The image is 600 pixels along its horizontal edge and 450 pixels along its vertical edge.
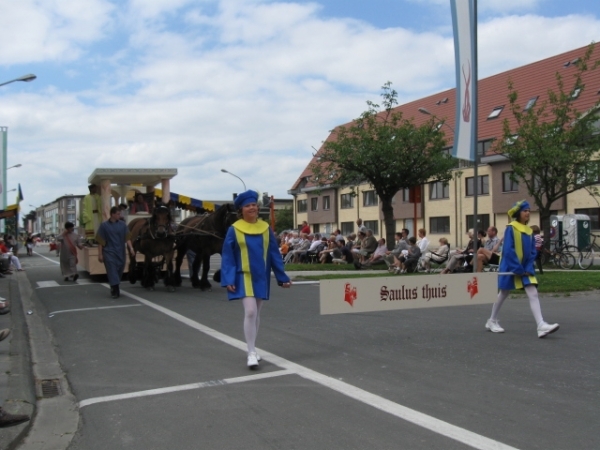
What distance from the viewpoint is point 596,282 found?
49.9ft

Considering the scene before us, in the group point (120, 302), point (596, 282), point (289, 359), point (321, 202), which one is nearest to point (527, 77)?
point (321, 202)

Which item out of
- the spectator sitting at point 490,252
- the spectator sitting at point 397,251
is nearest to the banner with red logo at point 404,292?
the spectator sitting at point 490,252

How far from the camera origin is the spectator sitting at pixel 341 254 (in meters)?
24.2

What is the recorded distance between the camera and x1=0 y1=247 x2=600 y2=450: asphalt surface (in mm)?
4723

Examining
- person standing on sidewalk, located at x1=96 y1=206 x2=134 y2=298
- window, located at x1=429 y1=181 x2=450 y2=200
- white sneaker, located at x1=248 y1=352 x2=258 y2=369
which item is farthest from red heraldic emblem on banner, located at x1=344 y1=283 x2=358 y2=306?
window, located at x1=429 y1=181 x2=450 y2=200

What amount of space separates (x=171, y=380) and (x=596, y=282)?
11.7 m

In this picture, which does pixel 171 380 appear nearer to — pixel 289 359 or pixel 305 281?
pixel 289 359

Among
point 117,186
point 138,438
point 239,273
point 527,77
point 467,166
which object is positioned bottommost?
point 138,438

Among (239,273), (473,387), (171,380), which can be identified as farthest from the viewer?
(239,273)

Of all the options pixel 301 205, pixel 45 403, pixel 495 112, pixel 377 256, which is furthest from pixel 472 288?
pixel 301 205

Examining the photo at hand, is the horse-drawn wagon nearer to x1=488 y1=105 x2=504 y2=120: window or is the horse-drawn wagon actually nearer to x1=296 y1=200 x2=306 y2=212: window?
x1=488 y1=105 x2=504 y2=120: window

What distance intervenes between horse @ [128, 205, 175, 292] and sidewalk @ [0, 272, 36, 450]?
451 cm

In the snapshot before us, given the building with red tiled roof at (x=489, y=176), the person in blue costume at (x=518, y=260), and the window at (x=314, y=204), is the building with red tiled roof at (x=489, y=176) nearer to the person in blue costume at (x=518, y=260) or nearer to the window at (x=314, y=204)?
the window at (x=314, y=204)

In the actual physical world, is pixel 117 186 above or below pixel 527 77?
below
